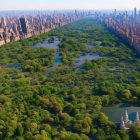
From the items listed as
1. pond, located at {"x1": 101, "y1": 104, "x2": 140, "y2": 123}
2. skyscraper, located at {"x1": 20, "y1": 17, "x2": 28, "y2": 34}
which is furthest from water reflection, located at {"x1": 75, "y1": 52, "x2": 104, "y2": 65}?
skyscraper, located at {"x1": 20, "y1": 17, "x2": 28, "y2": 34}

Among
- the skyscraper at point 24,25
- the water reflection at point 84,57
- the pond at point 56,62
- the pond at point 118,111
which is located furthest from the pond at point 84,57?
the skyscraper at point 24,25

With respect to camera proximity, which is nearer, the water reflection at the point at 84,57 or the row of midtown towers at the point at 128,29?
the water reflection at the point at 84,57

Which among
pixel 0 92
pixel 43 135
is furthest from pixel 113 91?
pixel 0 92

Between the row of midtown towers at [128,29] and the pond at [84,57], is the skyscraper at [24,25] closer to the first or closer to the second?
the row of midtown towers at [128,29]

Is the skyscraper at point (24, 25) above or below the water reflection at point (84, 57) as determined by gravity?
above

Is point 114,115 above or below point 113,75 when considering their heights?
below

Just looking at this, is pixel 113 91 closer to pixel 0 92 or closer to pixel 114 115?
pixel 114 115

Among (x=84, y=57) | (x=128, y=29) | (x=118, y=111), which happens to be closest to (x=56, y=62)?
(x=84, y=57)

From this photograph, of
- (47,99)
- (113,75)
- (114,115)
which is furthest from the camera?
(113,75)

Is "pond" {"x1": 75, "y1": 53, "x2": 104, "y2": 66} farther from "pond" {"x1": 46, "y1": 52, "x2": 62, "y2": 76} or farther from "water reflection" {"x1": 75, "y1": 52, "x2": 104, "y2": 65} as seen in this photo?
"pond" {"x1": 46, "y1": 52, "x2": 62, "y2": 76}
